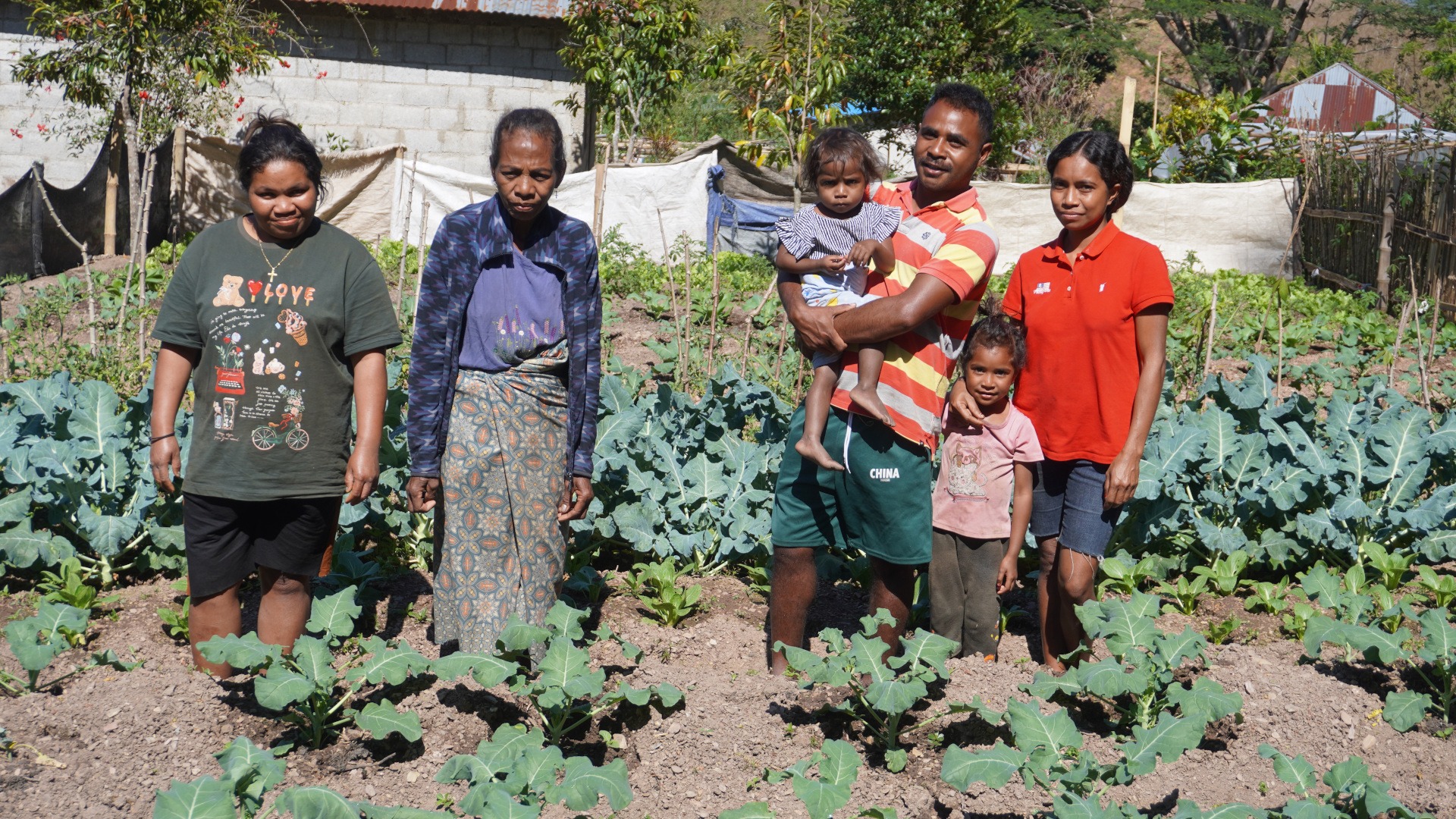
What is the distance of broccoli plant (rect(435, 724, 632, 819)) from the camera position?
7.39 feet

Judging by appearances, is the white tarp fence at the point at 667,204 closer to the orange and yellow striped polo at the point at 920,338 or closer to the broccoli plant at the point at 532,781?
the orange and yellow striped polo at the point at 920,338

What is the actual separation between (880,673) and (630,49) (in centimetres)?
1029

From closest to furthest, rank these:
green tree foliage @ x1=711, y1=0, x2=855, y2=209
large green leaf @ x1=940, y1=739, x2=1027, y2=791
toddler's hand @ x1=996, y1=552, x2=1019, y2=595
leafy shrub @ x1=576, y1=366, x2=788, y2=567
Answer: large green leaf @ x1=940, y1=739, x2=1027, y2=791, toddler's hand @ x1=996, y1=552, x2=1019, y2=595, leafy shrub @ x1=576, y1=366, x2=788, y2=567, green tree foliage @ x1=711, y1=0, x2=855, y2=209

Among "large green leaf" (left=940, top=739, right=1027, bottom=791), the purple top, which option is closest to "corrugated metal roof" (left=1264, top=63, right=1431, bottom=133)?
the purple top

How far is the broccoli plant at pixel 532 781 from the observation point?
88.7 inches

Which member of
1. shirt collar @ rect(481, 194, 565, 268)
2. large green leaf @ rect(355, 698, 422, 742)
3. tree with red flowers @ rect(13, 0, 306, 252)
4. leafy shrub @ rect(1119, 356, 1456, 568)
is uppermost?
tree with red flowers @ rect(13, 0, 306, 252)

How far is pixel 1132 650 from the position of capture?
3016 mm

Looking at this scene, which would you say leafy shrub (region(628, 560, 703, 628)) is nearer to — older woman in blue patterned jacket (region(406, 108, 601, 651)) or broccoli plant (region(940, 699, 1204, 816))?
older woman in blue patterned jacket (region(406, 108, 601, 651))

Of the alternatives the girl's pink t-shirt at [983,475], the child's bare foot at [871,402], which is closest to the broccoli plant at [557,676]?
the child's bare foot at [871,402]

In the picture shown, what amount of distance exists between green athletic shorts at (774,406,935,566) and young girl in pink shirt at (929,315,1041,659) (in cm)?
27

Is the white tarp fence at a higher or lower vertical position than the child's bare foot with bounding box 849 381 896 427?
higher

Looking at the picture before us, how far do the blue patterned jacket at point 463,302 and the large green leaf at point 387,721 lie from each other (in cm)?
60

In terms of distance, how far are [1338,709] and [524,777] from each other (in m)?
2.33

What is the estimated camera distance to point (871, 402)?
9.64 feet
